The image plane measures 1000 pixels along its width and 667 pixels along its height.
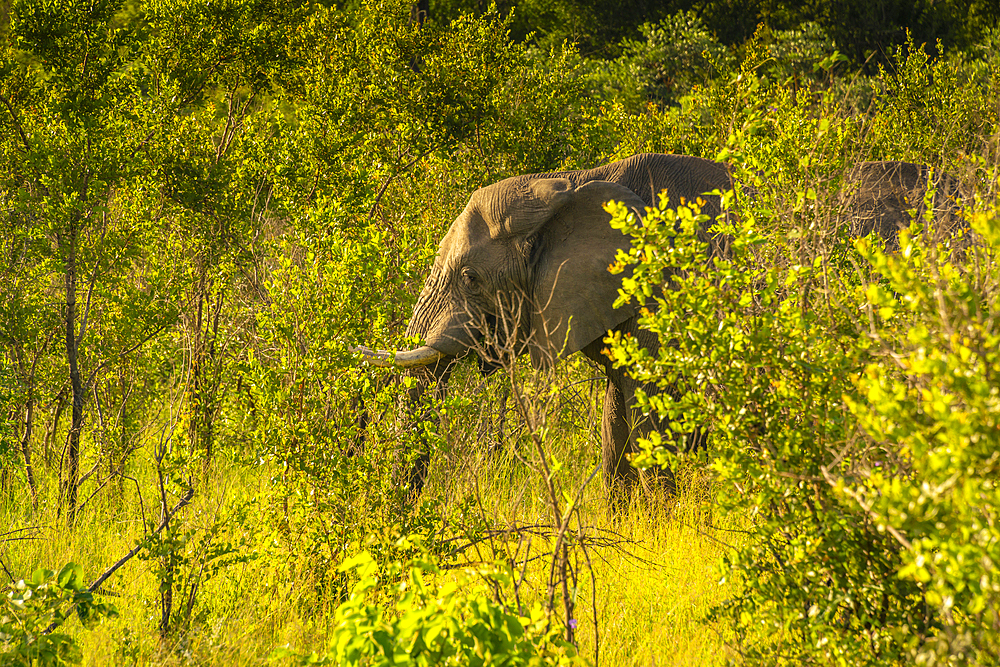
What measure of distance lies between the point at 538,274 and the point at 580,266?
34cm

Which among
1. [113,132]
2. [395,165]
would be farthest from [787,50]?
[113,132]

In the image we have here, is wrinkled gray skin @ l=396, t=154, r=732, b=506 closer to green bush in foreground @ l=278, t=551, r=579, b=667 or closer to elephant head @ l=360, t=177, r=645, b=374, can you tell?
elephant head @ l=360, t=177, r=645, b=374

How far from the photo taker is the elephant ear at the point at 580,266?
5.99 metres

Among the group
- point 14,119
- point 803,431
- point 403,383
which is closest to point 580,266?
point 403,383

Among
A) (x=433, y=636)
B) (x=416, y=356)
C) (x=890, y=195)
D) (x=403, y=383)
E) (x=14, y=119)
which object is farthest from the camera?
(x=890, y=195)

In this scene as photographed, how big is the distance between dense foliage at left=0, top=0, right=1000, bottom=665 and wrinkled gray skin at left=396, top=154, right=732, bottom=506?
327 mm

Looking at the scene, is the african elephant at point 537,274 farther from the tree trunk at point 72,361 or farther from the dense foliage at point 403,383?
the tree trunk at point 72,361

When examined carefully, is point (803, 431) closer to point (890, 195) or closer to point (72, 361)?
point (890, 195)

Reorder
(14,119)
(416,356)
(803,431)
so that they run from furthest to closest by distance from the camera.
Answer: (14,119) → (416,356) → (803,431)

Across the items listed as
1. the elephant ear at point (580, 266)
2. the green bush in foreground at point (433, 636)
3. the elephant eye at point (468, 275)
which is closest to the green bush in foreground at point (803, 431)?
the green bush in foreground at point (433, 636)

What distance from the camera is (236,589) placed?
450cm

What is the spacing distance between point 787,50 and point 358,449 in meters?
16.4

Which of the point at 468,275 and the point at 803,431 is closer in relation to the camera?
the point at 803,431

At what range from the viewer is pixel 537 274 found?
6211mm
